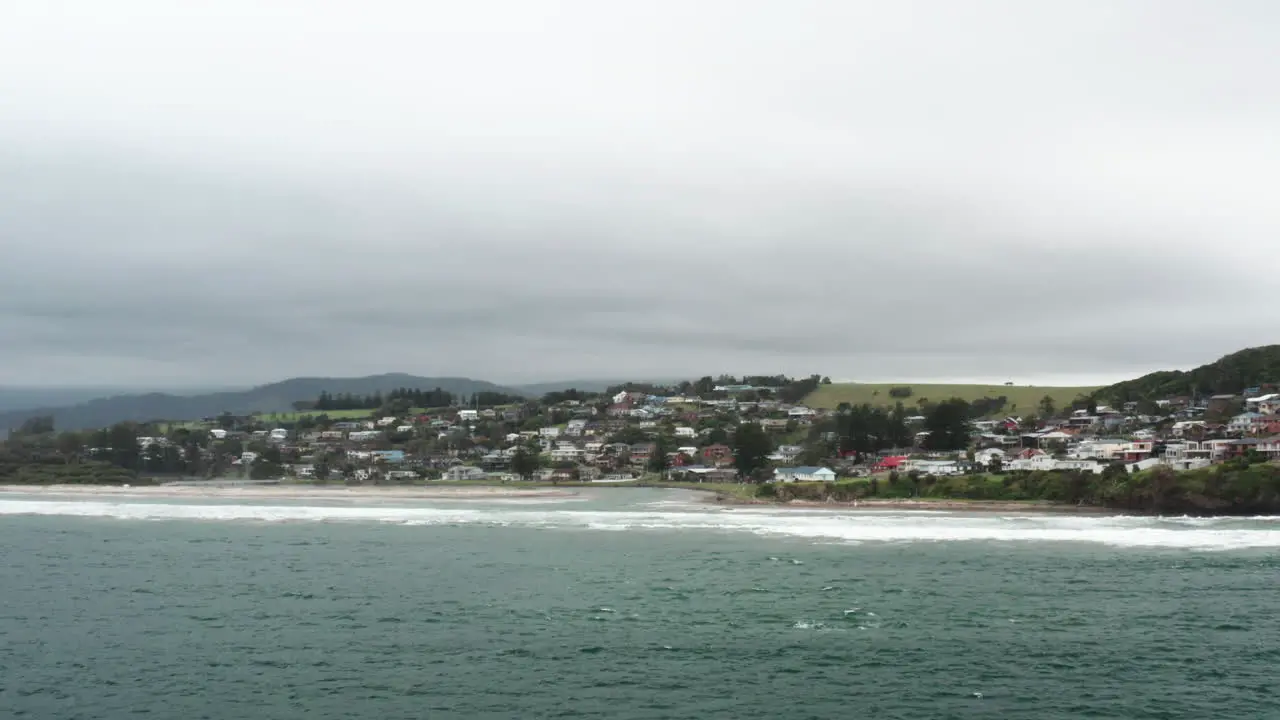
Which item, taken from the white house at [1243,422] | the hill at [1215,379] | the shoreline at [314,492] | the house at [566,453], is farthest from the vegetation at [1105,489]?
the hill at [1215,379]

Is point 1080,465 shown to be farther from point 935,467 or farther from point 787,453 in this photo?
point 787,453

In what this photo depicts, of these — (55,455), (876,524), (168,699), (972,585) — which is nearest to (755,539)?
(876,524)

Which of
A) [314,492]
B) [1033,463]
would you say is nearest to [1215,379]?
[1033,463]

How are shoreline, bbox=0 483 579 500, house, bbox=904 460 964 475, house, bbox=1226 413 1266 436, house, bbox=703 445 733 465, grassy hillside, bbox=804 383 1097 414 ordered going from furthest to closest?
grassy hillside, bbox=804 383 1097 414, house, bbox=703 445 733 465, house, bbox=1226 413 1266 436, shoreline, bbox=0 483 579 500, house, bbox=904 460 964 475

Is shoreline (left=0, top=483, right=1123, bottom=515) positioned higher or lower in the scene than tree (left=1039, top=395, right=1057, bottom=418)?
lower

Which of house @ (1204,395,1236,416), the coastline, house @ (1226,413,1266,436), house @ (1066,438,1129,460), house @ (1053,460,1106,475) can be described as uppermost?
house @ (1204,395,1236,416)

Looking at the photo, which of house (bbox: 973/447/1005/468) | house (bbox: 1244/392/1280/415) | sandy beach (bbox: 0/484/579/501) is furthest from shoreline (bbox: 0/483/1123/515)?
house (bbox: 1244/392/1280/415)

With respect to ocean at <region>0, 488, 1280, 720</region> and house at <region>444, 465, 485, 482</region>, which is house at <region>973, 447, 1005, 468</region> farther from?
house at <region>444, 465, 485, 482</region>
